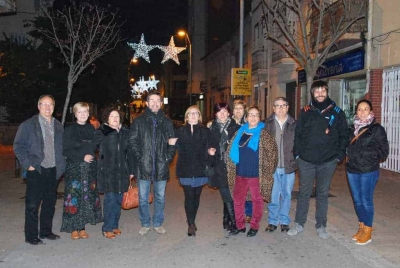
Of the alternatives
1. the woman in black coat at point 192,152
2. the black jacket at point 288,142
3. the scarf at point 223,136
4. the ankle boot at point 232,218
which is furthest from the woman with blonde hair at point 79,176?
the black jacket at point 288,142

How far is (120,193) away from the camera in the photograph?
667 centimetres

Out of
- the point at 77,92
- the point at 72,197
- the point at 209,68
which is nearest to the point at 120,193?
the point at 72,197

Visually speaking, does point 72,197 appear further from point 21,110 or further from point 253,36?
point 253,36

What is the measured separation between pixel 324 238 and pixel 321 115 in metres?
1.81

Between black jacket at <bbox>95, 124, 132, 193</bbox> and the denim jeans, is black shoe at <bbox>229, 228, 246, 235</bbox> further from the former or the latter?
black jacket at <bbox>95, 124, 132, 193</bbox>

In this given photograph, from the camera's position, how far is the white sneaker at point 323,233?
22.5ft

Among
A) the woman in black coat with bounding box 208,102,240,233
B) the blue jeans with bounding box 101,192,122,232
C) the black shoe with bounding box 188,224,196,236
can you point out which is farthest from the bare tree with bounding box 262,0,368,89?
the blue jeans with bounding box 101,192,122,232

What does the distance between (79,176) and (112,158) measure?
522 millimetres

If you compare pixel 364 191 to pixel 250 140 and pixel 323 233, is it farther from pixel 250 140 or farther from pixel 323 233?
pixel 250 140

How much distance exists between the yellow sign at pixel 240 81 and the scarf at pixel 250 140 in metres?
10.7

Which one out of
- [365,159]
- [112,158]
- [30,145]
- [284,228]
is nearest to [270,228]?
[284,228]

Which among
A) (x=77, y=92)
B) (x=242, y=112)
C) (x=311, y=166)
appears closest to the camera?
(x=311, y=166)

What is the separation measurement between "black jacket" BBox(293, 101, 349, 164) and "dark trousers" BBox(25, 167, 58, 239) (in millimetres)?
3613

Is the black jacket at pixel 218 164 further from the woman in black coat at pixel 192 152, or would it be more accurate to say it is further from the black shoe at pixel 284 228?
the black shoe at pixel 284 228
